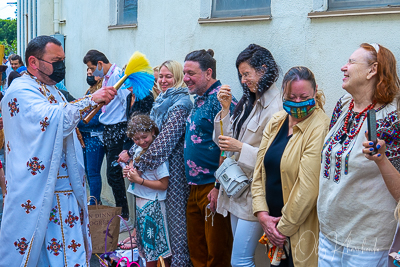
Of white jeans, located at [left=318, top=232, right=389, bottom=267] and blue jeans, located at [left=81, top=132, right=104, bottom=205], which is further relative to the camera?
blue jeans, located at [left=81, top=132, right=104, bottom=205]

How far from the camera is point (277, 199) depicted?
310 centimetres

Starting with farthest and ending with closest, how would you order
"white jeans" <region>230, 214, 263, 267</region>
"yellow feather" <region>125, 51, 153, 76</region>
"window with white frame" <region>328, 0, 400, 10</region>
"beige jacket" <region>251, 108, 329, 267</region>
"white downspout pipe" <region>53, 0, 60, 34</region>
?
"white downspout pipe" <region>53, 0, 60, 34</region> < "yellow feather" <region>125, 51, 153, 76</region> < "white jeans" <region>230, 214, 263, 267</region> < "window with white frame" <region>328, 0, 400, 10</region> < "beige jacket" <region>251, 108, 329, 267</region>

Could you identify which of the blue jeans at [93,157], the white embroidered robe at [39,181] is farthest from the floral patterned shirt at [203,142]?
the blue jeans at [93,157]

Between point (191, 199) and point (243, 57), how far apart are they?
138 cm

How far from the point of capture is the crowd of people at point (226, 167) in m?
2.48

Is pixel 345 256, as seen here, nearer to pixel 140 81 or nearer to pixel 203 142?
pixel 203 142

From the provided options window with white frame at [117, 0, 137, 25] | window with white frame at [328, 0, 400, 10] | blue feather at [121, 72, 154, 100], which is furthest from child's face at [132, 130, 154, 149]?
window with white frame at [117, 0, 137, 25]

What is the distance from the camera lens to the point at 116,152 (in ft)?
19.3

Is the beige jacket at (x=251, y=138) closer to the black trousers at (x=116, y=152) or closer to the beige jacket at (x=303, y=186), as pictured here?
the beige jacket at (x=303, y=186)

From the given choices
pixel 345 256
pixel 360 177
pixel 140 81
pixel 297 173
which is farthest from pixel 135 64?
pixel 345 256

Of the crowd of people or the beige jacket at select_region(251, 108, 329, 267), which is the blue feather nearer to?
the crowd of people

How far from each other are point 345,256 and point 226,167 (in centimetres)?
115

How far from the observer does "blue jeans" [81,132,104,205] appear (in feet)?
20.5

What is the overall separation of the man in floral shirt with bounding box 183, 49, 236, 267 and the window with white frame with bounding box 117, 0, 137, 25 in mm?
2943
